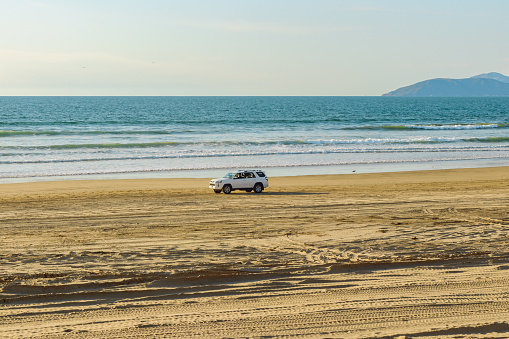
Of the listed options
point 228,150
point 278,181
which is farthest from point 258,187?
point 228,150

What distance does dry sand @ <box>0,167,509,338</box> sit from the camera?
27.2 ft

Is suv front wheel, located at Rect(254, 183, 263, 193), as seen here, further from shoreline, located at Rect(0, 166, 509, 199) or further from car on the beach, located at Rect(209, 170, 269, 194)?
shoreline, located at Rect(0, 166, 509, 199)

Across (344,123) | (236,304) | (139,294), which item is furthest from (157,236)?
(344,123)

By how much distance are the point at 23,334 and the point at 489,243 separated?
36.2ft

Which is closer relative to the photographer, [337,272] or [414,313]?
[414,313]

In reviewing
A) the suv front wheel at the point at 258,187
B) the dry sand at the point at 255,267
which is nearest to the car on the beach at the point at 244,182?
the suv front wheel at the point at 258,187

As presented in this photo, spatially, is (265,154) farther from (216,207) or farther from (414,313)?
(414,313)

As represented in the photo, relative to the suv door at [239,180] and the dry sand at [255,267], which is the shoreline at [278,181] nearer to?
the suv door at [239,180]

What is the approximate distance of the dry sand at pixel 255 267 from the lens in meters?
8.30

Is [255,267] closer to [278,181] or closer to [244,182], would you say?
[244,182]

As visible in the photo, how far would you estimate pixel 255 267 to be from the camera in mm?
11469

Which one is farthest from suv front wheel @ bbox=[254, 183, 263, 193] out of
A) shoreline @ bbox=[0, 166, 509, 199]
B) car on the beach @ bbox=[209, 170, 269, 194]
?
shoreline @ bbox=[0, 166, 509, 199]

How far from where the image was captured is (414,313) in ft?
28.5

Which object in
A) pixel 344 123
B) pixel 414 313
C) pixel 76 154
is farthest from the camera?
pixel 344 123
